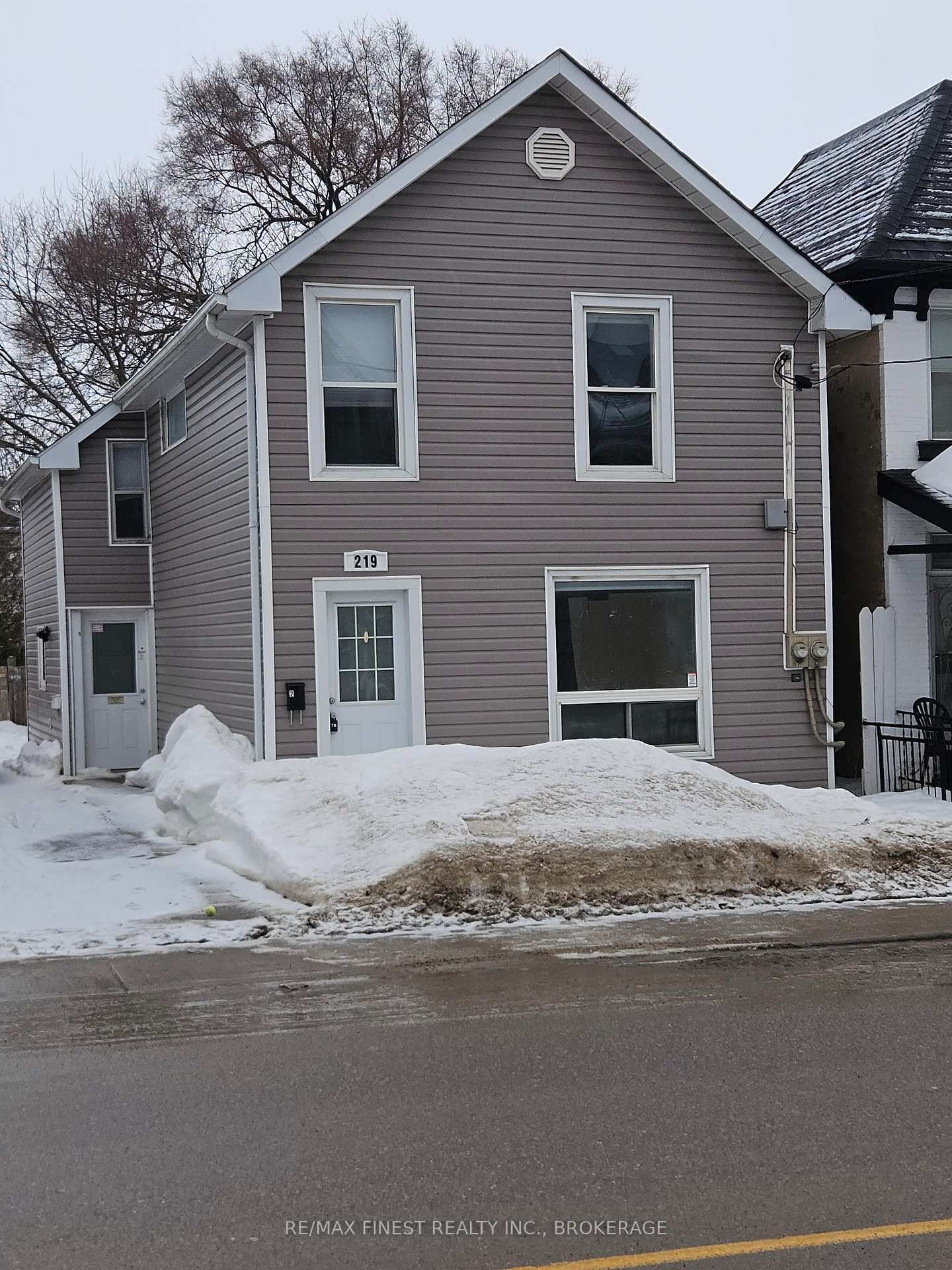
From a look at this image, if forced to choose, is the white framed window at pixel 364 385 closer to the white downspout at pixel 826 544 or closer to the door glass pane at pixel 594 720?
the door glass pane at pixel 594 720

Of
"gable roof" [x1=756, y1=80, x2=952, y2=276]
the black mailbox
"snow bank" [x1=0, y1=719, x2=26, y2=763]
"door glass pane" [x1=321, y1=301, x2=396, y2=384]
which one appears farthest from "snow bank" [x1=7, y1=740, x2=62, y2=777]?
"gable roof" [x1=756, y1=80, x2=952, y2=276]

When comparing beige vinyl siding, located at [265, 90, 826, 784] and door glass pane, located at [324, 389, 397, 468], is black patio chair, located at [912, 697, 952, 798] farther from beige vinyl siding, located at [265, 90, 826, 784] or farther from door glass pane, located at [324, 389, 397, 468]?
door glass pane, located at [324, 389, 397, 468]

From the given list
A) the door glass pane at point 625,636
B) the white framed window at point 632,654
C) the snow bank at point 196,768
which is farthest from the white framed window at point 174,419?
the door glass pane at point 625,636

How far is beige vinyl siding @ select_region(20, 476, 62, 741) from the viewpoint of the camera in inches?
810

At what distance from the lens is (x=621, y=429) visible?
49.4ft

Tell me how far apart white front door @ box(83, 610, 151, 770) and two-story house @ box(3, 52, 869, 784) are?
4232mm

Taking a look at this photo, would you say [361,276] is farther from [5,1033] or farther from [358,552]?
[5,1033]

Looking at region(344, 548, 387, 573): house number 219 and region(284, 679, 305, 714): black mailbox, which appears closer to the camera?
region(284, 679, 305, 714): black mailbox

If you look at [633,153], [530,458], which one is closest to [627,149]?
[633,153]

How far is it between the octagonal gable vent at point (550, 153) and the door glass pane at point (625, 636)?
172 inches

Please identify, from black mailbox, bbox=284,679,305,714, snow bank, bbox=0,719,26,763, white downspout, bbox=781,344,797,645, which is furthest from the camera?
snow bank, bbox=0,719,26,763

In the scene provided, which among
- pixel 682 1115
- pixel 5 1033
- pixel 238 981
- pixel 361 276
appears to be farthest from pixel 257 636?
pixel 682 1115

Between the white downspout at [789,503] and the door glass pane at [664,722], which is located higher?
the white downspout at [789,503]

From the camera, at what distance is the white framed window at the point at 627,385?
14891 millimetres
